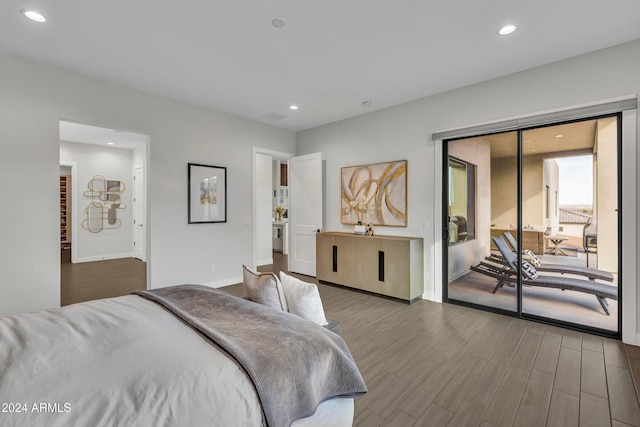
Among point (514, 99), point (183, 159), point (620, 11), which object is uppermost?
point (620, 11)

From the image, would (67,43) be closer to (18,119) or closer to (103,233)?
(18,119)

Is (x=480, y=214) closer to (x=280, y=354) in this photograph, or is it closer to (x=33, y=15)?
A: (x=280, y=354)

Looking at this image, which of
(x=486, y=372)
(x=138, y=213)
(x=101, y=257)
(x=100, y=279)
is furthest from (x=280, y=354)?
(x=101, y=257)

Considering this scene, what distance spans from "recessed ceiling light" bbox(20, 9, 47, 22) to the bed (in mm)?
2309

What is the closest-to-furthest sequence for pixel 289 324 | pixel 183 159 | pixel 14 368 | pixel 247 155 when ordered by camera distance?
1. pixel 14 368
2. pixel 289 324
3. pixel 183 159
4. pixel 247 155

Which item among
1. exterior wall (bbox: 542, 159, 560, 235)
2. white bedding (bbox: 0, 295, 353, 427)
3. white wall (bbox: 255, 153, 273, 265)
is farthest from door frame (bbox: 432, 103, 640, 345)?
white wall (bbox: 255, 153, 273, 265)

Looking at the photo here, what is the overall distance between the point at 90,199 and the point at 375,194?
684cm

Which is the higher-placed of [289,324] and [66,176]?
[66,176]

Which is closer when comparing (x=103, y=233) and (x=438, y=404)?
(x=438, y=404)

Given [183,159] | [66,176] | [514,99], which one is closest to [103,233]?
[66,176]

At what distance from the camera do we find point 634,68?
2771mm

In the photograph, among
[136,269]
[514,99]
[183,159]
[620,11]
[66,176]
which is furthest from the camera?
[66,176]

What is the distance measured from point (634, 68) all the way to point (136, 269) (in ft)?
26.2

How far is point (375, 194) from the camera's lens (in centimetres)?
471
